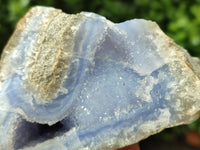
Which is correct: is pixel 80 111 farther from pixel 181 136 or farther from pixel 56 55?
pixel 181 136

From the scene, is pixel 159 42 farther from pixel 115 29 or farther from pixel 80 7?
pixel 80 7

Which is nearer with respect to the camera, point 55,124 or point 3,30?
point 55,124

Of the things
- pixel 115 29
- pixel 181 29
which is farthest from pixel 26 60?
pixel 181 29

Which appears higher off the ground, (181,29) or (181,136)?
(181,29)

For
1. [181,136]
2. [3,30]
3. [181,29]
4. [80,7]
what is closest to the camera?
[80,7]

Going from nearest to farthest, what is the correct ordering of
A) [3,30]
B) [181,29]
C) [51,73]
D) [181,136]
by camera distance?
[51,73], [3,30], [181,29], [181,136]

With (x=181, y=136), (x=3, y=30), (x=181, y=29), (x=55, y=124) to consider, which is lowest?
(x=181, y=136)
